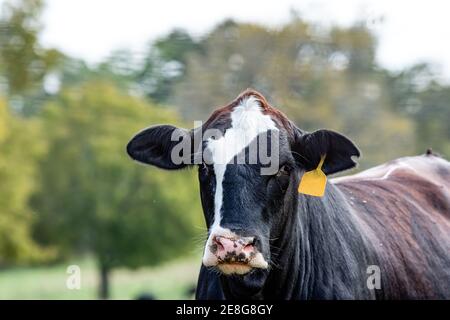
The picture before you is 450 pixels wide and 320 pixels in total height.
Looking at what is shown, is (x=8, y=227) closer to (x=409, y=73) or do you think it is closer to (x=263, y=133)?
(x=409, y=73)

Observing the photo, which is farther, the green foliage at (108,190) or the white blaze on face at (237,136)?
the green foliage at (108,190)

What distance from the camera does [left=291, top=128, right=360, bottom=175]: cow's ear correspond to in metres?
6.07

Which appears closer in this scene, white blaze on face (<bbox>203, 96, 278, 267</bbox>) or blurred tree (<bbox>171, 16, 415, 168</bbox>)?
white blaze on face (<bbox>203, 96, 278, 267</bbox>)

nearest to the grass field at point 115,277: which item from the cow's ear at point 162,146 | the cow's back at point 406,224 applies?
the cow's back at point 406,224

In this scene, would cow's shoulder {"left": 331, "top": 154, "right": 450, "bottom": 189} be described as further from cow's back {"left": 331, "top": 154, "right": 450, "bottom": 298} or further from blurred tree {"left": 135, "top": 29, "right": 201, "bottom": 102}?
blurred tree {"left": 135, "top": 29, "right": 201, "bottom": 102}

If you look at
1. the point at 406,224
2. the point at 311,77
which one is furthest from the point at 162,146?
the point at 311,77

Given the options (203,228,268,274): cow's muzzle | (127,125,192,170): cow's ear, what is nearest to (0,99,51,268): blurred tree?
(127,125,192,170): cow's ear

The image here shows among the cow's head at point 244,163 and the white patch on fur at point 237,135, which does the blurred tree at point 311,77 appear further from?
the white patch on fur at point 237,135

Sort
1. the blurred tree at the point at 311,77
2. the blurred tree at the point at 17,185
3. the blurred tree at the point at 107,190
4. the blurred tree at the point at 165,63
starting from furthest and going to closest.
Result: the blurred tree at the point at 17,185
the blurred tree at the point at 107,190
the blurred tree at the point at 165,63
the blurred tree at the point at 311,77

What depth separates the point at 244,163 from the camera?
18.6ft

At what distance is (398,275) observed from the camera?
21.4 feet

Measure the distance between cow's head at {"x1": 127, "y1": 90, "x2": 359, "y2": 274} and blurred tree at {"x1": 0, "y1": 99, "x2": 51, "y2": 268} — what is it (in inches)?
1224

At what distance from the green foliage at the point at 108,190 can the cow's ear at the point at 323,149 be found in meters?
26.4

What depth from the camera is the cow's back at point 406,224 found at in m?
6.56
